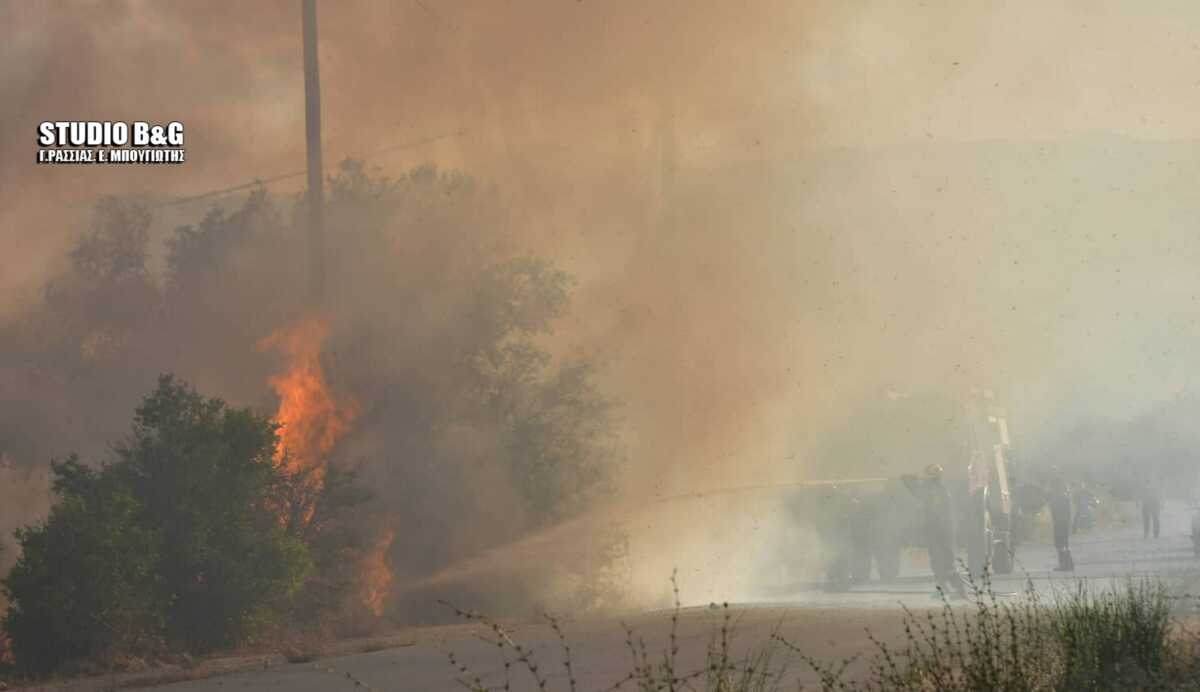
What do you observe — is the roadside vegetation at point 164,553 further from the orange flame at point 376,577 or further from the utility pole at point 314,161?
the utility pole at point 314,161

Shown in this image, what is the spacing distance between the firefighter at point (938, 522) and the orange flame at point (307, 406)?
792 cm

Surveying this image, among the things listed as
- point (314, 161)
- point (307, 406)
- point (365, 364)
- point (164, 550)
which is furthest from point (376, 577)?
point (314, 161)

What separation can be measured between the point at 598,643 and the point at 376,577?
24.2ft

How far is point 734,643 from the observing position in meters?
18.4

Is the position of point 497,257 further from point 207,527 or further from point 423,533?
point 207,527

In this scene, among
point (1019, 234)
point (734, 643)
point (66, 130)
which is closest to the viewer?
point (734, 643)

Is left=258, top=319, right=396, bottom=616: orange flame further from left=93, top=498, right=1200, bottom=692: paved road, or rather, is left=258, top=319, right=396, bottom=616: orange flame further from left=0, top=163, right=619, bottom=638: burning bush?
left=93, top=498, right=1200, bottom=692: paved road

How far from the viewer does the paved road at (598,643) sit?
55.9 feet

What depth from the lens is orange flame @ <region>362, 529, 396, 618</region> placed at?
26141 millimetres

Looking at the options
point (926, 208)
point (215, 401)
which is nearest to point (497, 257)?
point (215, 401)

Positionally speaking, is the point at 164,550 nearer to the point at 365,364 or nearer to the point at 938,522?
the point at 365,364

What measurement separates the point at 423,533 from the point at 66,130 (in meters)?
12.5

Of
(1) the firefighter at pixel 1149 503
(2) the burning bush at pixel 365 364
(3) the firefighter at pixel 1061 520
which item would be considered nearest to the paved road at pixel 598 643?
(3) the firefighter at pixel 1061 520

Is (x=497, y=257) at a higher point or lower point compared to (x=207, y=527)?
higher
